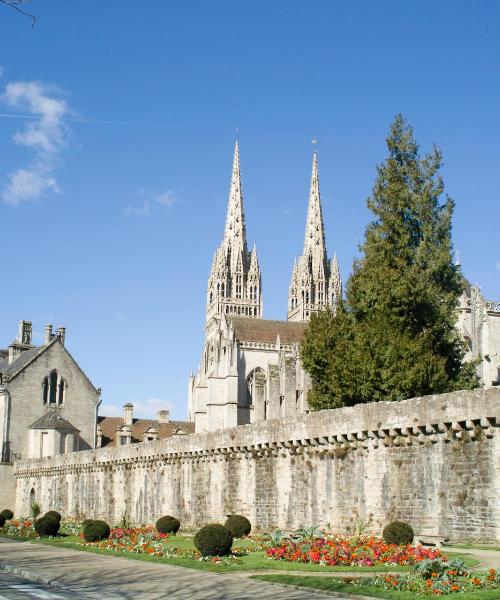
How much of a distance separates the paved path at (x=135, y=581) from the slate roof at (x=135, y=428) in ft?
181

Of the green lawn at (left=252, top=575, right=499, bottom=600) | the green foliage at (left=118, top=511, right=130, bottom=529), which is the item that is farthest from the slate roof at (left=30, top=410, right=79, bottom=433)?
the green lawn at (left=252, top=575, right=499, bottom=600)

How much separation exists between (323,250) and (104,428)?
2561 inches

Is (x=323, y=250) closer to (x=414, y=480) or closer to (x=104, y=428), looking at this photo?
(x=104, y=428)

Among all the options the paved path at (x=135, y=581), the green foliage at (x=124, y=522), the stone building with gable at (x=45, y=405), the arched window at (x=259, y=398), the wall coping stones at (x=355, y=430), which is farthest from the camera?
the arched window at (x=259, y=398)

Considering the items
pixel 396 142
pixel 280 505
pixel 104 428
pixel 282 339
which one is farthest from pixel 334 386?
pixel 282 339

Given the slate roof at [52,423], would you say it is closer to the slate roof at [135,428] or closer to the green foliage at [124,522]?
the slate roof at [135,428]

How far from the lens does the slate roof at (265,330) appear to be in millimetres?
91000

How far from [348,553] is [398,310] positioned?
21709mm

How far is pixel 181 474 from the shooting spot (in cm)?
4019

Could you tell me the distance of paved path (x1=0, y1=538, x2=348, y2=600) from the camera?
611 inches

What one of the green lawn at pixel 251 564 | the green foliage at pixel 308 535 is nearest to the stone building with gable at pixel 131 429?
the green lawn at pixel 251 564

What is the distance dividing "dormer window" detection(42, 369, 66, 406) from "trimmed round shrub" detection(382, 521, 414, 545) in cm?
5355

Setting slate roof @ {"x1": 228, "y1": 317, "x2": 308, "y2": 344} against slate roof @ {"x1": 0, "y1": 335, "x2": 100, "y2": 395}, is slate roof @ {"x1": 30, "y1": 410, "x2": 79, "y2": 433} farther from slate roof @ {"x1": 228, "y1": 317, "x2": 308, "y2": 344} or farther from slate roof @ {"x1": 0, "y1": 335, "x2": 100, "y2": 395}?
slate roof @ {"x1": 228, "y1": 317, "x2": 308, "y2": 344}

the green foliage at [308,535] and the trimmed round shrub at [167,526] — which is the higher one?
the green foliage at [308,535]
